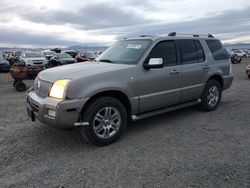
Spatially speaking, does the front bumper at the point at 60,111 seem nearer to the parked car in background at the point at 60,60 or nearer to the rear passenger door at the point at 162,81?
the rear passenger door at the point at 162,81

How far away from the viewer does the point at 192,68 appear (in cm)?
610

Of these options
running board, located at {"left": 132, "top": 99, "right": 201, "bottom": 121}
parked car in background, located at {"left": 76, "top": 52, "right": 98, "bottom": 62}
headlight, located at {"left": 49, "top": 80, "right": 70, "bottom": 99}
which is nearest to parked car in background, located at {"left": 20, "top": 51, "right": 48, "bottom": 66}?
parked car in background, located at {"left": 76, "top": 52, "right": 98, "bottom": 62}

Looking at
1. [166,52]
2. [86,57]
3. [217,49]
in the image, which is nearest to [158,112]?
[166,52]

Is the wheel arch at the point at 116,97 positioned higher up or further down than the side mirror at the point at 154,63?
further down

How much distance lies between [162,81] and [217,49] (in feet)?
7.76

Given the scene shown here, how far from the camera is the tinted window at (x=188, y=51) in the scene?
5.99 meters

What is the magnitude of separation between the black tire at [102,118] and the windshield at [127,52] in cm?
92

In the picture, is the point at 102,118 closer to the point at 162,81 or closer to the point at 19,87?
the point at 162,81

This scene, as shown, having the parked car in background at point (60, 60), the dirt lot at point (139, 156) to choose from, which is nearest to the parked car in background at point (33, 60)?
the parked car in background at point (60, 60)

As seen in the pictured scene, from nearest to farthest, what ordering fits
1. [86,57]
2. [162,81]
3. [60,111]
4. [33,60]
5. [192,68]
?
[60,111]
[162,81]
[192,68]
[33,60]
[86,57]

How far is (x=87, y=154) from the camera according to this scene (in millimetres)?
4324

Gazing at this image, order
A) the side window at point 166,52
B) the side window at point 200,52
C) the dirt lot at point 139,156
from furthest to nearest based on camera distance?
the side window at point 200,52, the side window at point 166,52, the dirt lot at point 139,156

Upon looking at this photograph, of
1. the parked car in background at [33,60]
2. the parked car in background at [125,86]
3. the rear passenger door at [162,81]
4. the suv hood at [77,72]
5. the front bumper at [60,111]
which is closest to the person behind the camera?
the front bumper at [60,111]

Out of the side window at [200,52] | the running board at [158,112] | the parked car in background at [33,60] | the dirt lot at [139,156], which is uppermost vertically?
the side window at [200,52]
